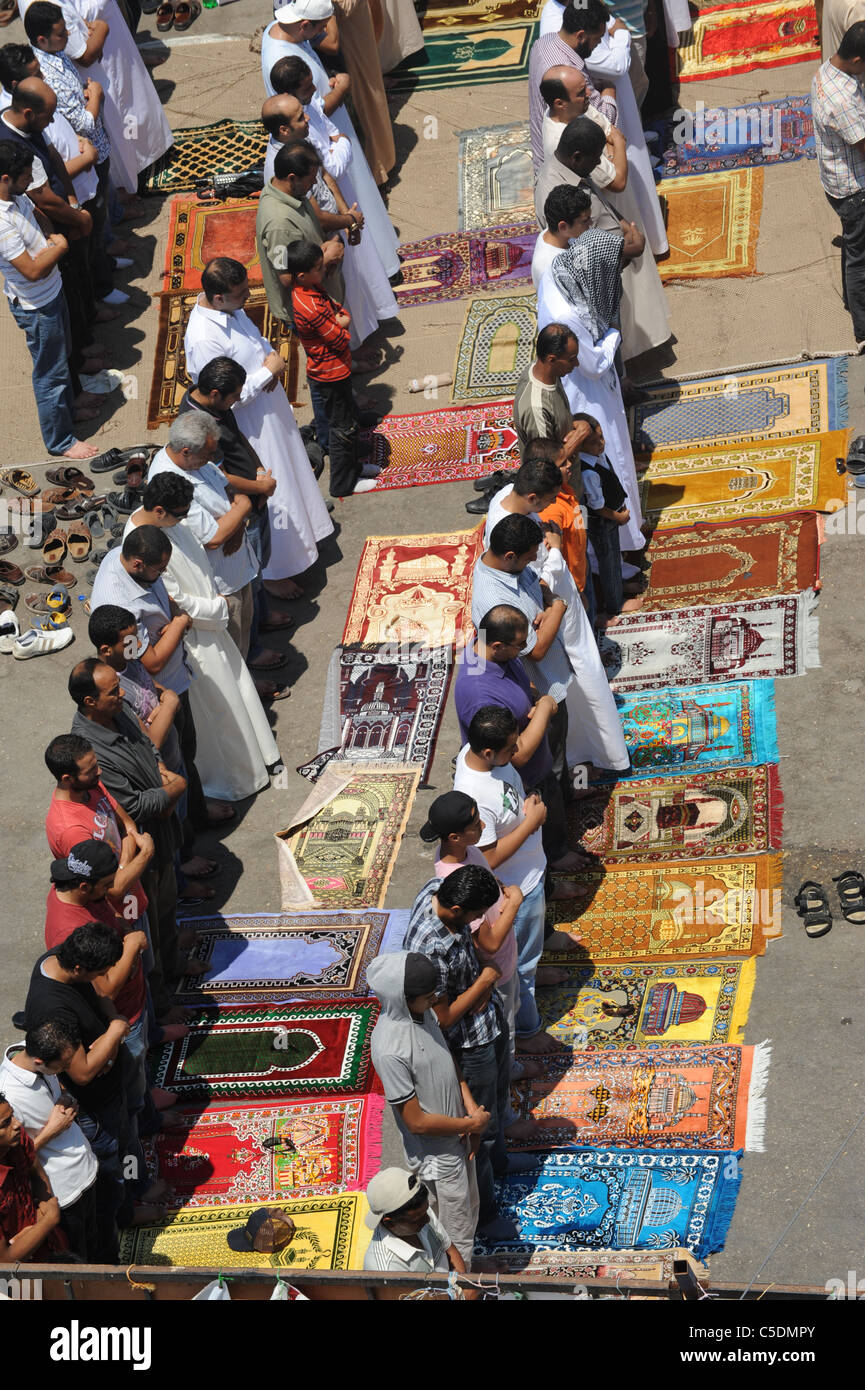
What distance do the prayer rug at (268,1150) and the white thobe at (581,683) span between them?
1908 mm

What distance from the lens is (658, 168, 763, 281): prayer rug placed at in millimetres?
10719

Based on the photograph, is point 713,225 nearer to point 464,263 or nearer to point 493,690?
point 464,263

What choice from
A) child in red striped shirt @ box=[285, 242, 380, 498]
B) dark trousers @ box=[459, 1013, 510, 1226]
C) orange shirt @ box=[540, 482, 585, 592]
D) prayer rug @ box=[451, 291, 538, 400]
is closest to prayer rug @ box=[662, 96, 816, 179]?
prayer rug @ box=[451, 291, 538, 400]

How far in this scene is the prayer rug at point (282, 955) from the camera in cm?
707

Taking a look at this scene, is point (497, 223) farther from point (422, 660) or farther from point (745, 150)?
point (422, 660)

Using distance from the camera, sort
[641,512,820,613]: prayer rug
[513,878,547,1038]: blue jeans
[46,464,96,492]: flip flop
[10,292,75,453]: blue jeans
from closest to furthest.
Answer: [513,878,547,1038]: blue jeans, [641,512,820,613]: prayer rug, [10,292,75,453]: blue jeans, [46,464,96,492]: flip flop

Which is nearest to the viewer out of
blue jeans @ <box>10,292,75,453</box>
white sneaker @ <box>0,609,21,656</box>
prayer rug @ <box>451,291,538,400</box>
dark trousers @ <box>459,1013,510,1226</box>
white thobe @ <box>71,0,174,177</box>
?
dark trousers @ <box>459,1013,510,1226</box>

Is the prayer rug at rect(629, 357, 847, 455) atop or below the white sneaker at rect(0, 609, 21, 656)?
atop

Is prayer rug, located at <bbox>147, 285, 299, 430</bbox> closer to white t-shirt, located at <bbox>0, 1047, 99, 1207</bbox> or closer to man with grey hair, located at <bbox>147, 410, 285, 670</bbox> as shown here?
man with grey hair, located at <bbox>147, 410, 285, 670</bbox>

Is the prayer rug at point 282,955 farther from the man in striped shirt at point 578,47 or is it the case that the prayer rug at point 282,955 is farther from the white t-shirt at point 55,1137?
the man in striped shirt at point 578,47

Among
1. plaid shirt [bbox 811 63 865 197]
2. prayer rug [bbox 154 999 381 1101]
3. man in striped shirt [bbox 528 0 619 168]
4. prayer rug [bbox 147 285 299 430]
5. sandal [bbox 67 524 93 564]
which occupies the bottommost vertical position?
prayer rug [bbox 154 999 381 1101]

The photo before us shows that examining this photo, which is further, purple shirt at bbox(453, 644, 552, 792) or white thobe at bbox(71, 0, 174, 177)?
white thobe at bbox(71, 0, 174, 177)

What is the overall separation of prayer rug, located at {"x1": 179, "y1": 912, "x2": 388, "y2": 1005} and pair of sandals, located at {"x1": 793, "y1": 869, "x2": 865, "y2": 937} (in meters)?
1.67

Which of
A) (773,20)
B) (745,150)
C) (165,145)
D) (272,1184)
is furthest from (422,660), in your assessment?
(773,20)
